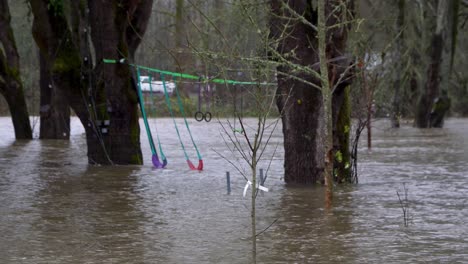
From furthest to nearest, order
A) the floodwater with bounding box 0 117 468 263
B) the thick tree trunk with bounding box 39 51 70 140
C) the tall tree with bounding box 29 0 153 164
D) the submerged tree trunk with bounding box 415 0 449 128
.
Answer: the submerged tree trunk with bounding box 415 0 449 128, the thick tree trunk with bounding box 39 51 70 140, the tall tree with bounding box 29 0 153 164, the floodwater with bounding box 0 117 468 263

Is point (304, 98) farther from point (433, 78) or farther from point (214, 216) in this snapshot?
point (433, 78)

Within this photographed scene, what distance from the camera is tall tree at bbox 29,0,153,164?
1955cm

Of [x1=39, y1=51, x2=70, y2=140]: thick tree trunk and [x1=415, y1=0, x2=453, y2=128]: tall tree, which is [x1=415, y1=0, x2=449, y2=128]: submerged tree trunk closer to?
[x1=415, y1=0, x2=453, y2=128]: tall tree

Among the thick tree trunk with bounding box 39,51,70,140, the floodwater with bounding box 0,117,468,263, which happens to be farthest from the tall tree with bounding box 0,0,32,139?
the floodwater with bounding box 0,117,468,263

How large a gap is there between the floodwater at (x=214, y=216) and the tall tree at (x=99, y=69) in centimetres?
67

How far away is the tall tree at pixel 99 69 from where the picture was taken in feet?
64.1

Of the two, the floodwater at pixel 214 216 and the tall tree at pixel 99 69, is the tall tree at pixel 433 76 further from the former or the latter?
the tall tree at pixel 99 69

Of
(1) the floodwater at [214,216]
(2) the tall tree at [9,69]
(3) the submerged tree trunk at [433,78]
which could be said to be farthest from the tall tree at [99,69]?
(3) the submerged tree trunk at [433,78]

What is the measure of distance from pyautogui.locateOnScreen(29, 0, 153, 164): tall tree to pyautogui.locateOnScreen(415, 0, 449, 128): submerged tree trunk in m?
23.0

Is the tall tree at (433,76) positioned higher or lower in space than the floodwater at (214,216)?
higher

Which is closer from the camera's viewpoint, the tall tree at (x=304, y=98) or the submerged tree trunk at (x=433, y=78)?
the tall tree at (x=304, y=98)

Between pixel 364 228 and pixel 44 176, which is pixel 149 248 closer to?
pixel 364 228

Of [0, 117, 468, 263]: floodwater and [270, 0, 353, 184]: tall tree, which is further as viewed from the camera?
[270, 0, 353, 184]: tall tree

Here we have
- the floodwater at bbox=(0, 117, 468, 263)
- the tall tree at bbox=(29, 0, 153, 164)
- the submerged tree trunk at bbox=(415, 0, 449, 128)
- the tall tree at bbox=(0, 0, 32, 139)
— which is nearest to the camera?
the floodwater at bbox=(0, 117, 468, 263)
